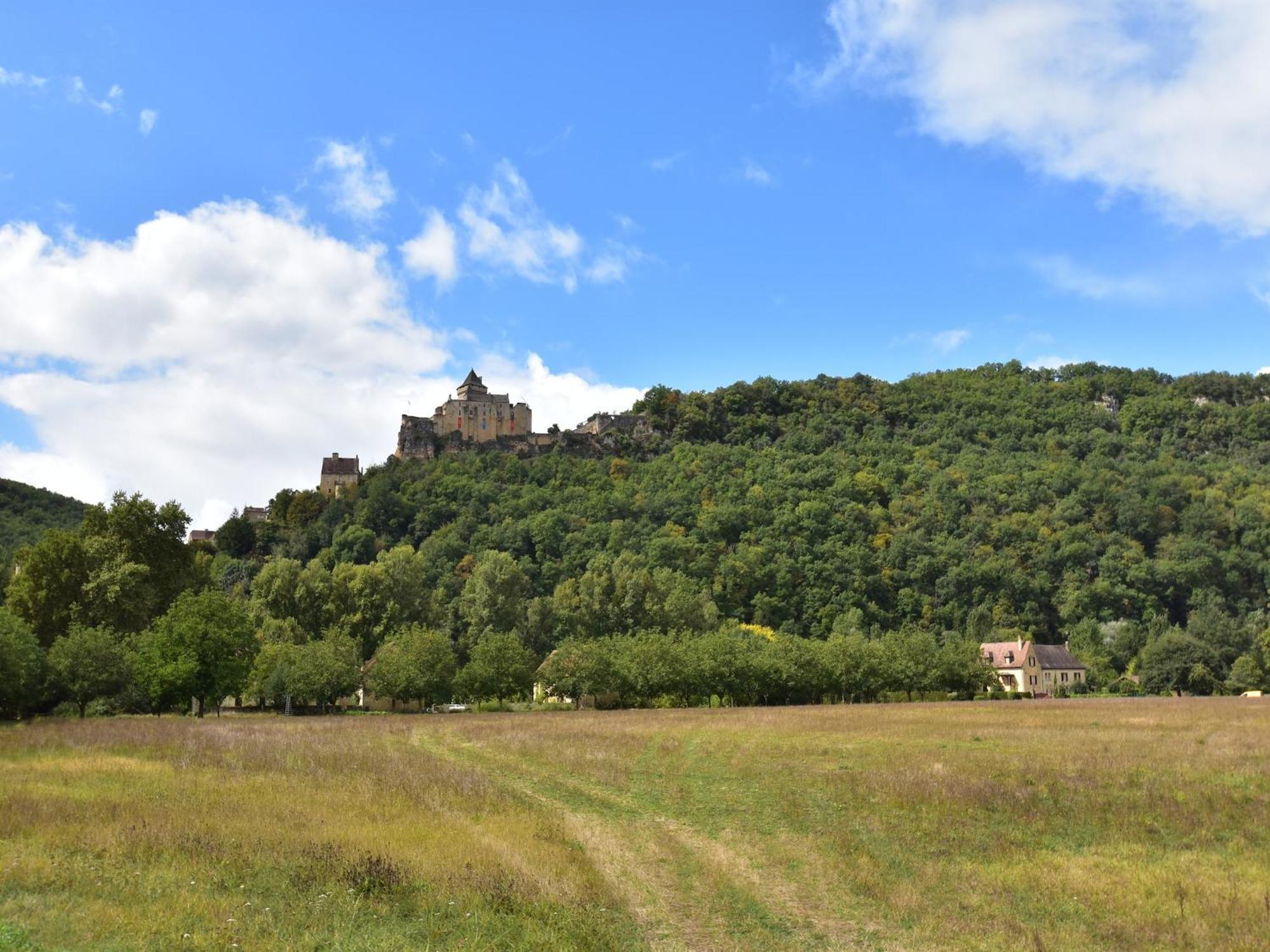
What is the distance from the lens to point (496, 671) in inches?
2840

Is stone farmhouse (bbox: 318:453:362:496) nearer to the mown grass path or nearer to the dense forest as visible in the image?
the dense forest

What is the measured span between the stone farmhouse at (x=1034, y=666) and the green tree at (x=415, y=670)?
67.1m

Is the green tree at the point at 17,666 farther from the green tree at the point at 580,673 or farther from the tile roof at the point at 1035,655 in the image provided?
the tile roof at the point at 1035,655

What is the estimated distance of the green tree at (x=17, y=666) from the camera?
149 ft

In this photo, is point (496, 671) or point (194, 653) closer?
point (194, 653)

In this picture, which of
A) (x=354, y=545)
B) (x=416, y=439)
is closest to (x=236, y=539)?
(x=354, y=545)

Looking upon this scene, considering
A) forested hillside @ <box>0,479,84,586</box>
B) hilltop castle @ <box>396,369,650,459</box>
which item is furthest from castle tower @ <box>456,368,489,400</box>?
forested hillside @ <box>0,479,84,586</box>

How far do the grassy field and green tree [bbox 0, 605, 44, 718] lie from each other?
15.8 m

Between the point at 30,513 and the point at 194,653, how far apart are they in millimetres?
95730

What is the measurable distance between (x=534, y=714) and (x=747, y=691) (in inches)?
820

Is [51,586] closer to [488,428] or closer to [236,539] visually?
[236,539]

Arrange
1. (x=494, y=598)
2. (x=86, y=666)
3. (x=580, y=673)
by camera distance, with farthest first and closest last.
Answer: (x=494, y=598)
(x=580, y=673)
(x=86, y=666)

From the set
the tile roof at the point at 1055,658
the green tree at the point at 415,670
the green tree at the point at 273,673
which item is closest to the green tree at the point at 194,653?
the green tree at the point at 273,673

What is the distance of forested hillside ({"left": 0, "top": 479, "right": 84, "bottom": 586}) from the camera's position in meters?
119
